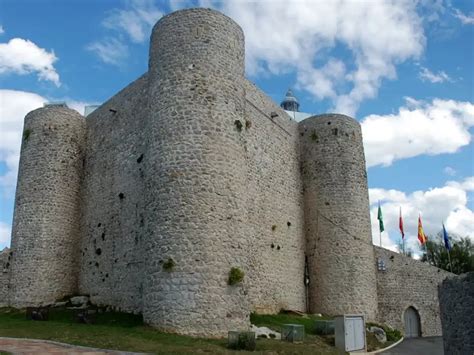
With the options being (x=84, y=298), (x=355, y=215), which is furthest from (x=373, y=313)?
(x=84, y=298)

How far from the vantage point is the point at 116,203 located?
72.0ft

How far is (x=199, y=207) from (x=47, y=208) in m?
10.6

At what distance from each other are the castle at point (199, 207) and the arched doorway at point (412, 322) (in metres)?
0.18

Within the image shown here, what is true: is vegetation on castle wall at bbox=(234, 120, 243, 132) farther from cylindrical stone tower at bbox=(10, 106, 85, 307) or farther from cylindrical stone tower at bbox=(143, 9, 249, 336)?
cylindrical stone tower at bbox=(10, 106, 85, 307)

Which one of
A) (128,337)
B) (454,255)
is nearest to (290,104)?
(454,255)

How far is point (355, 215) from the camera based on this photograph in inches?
1030

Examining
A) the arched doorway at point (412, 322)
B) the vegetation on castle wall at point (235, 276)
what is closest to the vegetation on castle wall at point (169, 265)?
the vegetation on castle wall at point (235, 276)

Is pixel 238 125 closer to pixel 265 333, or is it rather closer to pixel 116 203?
pixel 265 333

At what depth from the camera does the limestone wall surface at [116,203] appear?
1991 cm

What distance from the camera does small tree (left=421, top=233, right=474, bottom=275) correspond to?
4347 cm

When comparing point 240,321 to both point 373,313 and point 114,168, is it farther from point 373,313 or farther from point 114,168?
point 373,313

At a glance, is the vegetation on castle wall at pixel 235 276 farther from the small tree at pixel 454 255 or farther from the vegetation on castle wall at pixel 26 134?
the small tree at pixel 454 255

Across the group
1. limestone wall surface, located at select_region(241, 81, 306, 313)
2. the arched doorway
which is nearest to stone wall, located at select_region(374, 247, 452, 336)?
the arched doorway

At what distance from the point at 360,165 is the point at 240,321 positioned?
1450 centimetres
